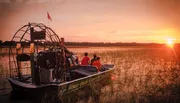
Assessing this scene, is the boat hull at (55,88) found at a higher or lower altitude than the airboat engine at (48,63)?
lower

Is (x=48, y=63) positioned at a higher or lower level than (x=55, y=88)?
higher

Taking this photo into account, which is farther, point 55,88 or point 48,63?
point 48,63

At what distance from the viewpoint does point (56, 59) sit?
→ 9.84 metres

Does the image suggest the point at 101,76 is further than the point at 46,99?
Yes

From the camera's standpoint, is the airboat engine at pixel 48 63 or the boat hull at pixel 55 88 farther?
the airboat engine at pixel 48 63

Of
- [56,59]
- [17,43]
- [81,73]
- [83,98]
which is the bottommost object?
[83,98]

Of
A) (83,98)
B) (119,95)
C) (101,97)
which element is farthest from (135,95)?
(83,98)

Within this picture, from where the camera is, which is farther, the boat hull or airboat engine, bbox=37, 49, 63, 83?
airboat engine, bbox=37, 49, 63, 83

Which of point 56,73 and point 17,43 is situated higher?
point 17,43

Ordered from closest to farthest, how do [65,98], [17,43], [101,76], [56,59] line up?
[65,98] → [56,59] → [17,43] → [101,76]

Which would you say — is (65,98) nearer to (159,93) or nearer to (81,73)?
(81,73)

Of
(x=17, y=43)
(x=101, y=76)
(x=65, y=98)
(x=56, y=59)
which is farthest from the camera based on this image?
(x=101, y=76)

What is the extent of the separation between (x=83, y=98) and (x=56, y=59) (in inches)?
77.3

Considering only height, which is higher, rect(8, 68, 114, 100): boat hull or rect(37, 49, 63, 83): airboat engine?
rect(37, 49, 63, 83): airboat engine
